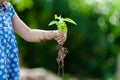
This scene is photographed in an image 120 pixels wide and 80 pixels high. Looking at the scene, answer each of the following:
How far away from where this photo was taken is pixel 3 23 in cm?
366

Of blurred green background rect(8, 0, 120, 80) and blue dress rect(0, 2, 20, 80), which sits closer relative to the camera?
blue dress rect(0, 2, 20, 80)

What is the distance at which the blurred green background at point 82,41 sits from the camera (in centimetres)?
832

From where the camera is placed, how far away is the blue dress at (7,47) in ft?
12.0

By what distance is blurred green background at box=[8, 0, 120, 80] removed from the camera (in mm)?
8320

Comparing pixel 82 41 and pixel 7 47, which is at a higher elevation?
pixel 7 47

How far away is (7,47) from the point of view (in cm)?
368

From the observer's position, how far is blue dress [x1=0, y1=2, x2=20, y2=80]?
364 cm

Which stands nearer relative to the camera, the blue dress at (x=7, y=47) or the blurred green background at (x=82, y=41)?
the blue dress at (x=7, y=47)

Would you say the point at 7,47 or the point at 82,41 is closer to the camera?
the point at 7,47

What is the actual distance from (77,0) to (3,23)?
4.89 m

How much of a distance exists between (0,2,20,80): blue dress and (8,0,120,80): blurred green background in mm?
4451

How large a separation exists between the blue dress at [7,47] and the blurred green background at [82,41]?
4451 mm

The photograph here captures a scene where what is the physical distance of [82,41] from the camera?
8.52 m

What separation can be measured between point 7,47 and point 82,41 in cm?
488
